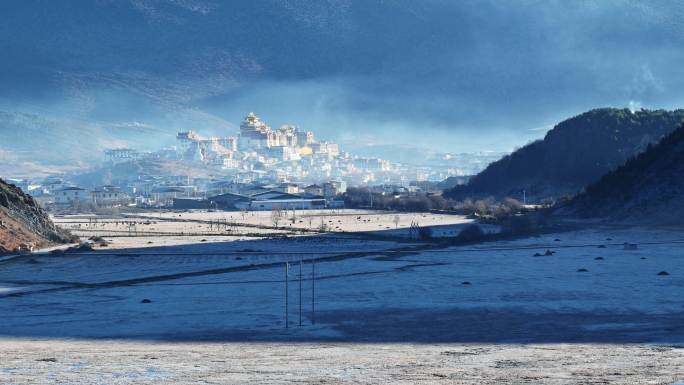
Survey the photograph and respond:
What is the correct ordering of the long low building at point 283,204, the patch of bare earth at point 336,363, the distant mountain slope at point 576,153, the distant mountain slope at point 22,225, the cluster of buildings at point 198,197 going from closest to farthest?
the patch of bare earth at point 336,363
the distant mountain slope at point 22,225
the distant mountain slope at point 576,153
the long low building at point 283,204
the cluster of buildings at point 198,197

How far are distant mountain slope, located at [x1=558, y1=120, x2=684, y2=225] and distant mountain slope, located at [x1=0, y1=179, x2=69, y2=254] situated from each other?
A: 22.1 metres

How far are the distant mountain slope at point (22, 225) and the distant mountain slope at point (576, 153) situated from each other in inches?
1470

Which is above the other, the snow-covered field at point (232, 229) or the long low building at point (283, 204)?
the long low building at point (283, 204)

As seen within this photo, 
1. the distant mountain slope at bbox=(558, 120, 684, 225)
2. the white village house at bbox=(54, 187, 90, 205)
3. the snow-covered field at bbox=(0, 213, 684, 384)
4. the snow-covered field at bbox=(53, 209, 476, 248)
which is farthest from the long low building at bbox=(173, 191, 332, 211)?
the snow-covered field at bbox=(0, 213, 684, 384)

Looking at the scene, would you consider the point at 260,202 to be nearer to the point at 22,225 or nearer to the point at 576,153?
the point at 576,153

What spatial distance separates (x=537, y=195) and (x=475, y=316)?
55.4m

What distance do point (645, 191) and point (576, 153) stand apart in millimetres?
30167

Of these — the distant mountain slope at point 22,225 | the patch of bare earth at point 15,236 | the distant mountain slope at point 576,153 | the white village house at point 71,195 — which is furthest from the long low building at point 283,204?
the patch of bare earth at point 15,236

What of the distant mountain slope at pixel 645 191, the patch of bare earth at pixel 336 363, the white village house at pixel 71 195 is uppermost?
the white village house at pixel 71 195

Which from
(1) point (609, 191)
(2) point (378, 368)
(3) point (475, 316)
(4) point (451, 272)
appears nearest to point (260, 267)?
(4) point (451, 272)

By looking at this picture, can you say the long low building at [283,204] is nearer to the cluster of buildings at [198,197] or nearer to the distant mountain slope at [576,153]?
the cluster of buildings at [198,197]

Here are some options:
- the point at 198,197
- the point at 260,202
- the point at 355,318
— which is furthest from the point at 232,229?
the point at 198,197

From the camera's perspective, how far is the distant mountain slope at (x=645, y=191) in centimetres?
4384

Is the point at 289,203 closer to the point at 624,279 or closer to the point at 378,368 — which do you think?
the point at 624,279
